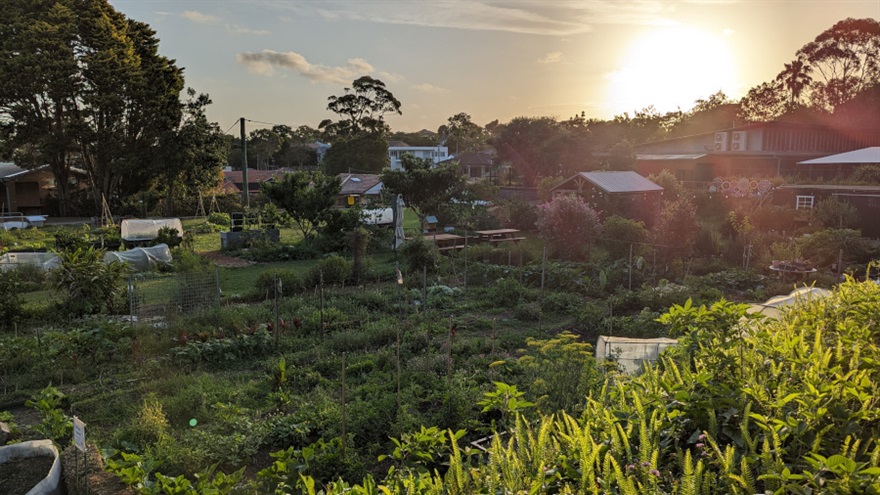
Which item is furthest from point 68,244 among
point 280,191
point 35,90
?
point 35,90

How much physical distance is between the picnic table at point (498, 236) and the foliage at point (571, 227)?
297 cm

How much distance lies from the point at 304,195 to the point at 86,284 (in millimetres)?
9186

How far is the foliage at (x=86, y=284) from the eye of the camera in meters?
10.8

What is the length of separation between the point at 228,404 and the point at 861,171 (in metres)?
31.7

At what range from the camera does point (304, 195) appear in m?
19.5

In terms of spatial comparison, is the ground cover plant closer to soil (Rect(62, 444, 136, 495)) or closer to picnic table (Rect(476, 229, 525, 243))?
soil (Rect(62, 444, 136, 495))

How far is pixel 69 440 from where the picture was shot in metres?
5.48

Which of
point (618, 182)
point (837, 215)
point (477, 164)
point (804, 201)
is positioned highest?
point (477, 164)

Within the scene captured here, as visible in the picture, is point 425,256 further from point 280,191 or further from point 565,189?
point 565,189

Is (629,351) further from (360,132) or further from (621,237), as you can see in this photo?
(360,132)

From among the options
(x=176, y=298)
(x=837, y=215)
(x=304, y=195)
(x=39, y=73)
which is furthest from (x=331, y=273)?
(x=39, y=73)

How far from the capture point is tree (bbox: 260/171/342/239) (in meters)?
19.4

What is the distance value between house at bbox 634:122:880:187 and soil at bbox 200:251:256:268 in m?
26.8

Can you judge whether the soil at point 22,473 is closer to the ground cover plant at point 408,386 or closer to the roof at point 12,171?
the ground cover plant at point 408,386
